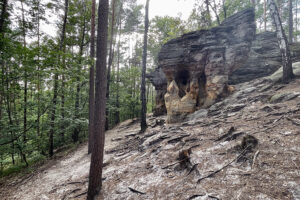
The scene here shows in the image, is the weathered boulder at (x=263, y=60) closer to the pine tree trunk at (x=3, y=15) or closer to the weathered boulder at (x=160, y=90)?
the weathered boulder at (x=160, y=90)

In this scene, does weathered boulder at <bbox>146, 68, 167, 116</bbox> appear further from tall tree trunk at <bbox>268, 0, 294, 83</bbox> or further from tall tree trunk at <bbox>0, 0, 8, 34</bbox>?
tall tree trunk at <bbox>0, 0, 8, 34</bbox>

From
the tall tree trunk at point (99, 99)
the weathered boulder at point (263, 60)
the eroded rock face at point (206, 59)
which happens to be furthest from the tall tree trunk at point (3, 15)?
the weathered boulder at point (263, 60)

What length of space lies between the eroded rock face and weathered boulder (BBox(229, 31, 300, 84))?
1.46 metres

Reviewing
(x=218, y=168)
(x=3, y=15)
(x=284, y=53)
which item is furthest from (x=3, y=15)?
(x=284, y=53)

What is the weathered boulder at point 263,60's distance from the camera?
9.68 m

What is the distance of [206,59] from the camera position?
31.8 ft

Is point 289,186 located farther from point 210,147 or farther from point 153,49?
point 153,49

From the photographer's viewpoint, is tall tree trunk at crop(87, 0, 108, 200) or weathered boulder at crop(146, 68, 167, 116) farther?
weathered boulder at crop(146, 68, 167, 116)

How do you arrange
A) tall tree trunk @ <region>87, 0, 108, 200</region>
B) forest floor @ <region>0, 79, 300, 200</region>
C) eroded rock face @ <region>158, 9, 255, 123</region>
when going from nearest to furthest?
1. forest floor @ <region>0, 79, 300, 200</region>
2. tall tree trunk @ <region>87, 0, 108, 200</region>
3. eroded rock face @ <region>158, 9, 255, 123</region>

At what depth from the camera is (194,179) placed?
3.25 meters

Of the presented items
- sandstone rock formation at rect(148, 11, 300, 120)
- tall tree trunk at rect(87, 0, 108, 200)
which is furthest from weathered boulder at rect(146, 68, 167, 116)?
tall tree trunk at rect(87, 0, 108, 200)

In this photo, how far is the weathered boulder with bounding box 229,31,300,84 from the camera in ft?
31.8

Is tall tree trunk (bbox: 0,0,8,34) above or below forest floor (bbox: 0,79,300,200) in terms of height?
above

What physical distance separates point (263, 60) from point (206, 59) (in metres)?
4.41
